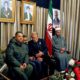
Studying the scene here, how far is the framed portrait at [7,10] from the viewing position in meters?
5.77

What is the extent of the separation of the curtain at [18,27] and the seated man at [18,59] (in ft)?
2.00

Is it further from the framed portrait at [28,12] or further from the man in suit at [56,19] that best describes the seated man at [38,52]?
the man in suit at [56,19]

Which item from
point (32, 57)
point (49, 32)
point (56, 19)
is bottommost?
point (32, 57)

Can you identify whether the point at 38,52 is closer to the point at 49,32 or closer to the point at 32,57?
the point at 32,57

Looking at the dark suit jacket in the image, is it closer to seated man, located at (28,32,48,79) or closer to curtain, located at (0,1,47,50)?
seated man, located at (28,32,48,79)

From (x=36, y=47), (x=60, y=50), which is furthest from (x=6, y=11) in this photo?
(x=60, y=50)

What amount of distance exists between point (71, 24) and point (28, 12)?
64.1 inches

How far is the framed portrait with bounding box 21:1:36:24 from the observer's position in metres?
6.22

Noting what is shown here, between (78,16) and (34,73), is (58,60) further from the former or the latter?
(78,16)

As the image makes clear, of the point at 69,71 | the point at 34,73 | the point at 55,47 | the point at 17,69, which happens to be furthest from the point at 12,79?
the point at 55,47

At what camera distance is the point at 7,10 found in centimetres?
588


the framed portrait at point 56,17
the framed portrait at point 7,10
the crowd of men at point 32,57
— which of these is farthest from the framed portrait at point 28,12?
the framed portrait at point 56,17

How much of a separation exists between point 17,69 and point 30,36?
155 cm

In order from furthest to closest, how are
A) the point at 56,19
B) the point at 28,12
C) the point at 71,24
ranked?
the point at 71,24 → the point at 56,19 → the point at 28,12
